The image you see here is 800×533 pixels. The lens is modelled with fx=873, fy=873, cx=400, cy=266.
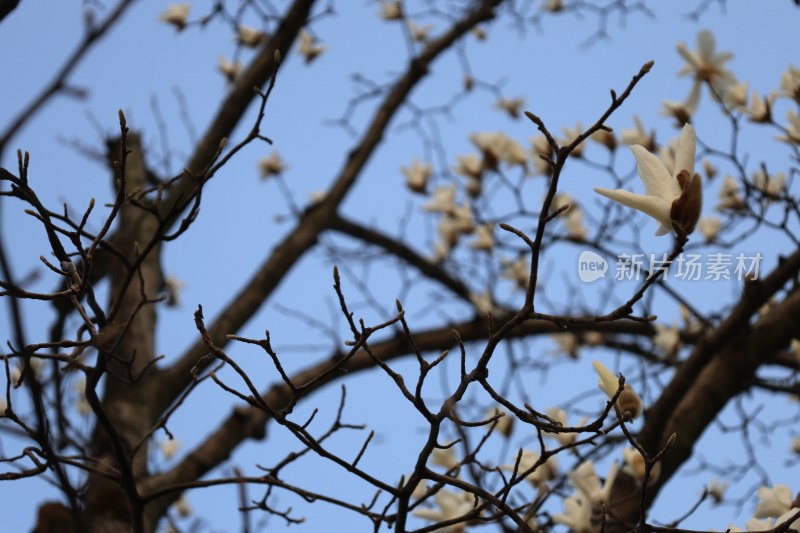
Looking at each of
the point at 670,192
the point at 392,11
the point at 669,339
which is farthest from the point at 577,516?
the point at 392,11

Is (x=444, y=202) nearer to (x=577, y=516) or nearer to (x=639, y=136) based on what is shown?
(x=639, y=136)

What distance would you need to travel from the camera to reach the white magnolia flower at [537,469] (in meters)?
1.27

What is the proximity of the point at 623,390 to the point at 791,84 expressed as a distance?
2.81ft

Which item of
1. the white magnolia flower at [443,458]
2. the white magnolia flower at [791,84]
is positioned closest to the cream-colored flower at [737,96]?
the white magnolia flower at [791,84]

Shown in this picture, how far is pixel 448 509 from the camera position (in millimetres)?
1297

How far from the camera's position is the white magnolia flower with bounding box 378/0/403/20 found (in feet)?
11.4

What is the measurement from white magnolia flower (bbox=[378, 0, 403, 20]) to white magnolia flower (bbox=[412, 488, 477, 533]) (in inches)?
99.4

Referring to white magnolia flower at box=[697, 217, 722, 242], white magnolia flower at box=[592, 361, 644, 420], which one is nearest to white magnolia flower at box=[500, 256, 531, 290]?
white magnolia flower at box=[697, 217, 722, 242]

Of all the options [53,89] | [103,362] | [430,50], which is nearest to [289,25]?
[430,50]

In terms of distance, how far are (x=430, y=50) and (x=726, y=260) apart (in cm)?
175

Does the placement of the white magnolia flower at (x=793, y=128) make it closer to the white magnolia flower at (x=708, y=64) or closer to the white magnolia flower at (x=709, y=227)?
the white magnolia flower at (x=708, y=64)

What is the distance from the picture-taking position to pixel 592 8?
138 inches
